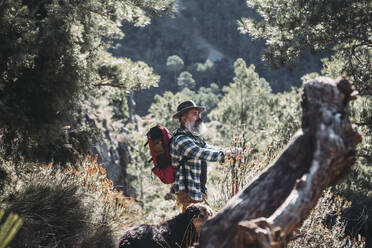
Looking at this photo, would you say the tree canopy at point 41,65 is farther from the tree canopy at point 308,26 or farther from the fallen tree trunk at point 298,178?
the tree canopy at point 308,26

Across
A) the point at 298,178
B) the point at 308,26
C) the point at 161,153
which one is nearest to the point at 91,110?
the point at 161,153

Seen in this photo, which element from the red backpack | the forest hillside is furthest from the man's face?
the forest hillside

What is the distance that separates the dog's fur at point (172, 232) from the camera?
2.64 m

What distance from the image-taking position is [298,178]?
1.86 meters

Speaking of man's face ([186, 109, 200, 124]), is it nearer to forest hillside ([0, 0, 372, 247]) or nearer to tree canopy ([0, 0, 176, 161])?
forest hillside ([0, 0, 372, 247])

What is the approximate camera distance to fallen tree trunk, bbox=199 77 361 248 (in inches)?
66.4

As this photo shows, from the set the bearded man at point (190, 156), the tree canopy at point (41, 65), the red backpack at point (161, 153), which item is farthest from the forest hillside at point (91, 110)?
the red backpack at point (161, 153)

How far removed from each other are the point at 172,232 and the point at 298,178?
1389 mm

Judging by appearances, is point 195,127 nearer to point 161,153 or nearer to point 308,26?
point 161,153

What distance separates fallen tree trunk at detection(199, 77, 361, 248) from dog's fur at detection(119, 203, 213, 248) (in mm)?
745

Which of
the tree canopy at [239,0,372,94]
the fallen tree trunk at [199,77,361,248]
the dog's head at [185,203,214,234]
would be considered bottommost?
the dog's head at [185,203,214,234]

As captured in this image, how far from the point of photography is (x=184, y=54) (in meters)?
97.1

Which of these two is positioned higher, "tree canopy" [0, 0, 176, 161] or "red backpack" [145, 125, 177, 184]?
"tree canopy" [0, 0, 176, 161]

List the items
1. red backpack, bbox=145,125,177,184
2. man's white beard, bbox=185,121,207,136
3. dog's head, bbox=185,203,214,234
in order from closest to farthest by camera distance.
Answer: dog's head, bbox=185,203,214,234, red backpack, bbox=145,125,177,184, man's white beard, bbox=185,121,207,136
